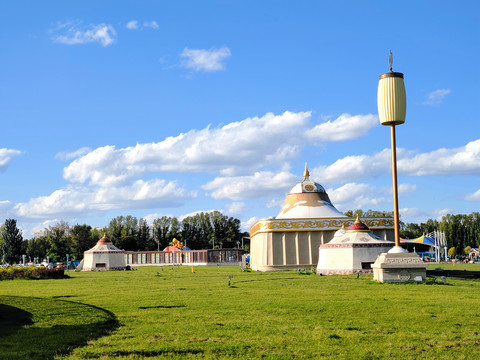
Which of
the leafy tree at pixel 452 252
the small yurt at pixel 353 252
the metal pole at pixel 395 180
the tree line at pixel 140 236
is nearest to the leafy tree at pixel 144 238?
the tree line at pixel 140 236

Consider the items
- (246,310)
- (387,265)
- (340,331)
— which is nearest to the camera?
(340,331)

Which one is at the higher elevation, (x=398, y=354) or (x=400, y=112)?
(x=400, y=112)

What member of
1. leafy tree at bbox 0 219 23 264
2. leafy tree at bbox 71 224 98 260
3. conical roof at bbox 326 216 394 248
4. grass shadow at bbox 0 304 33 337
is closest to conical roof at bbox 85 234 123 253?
leafy tree at bbox 0 219 23 264

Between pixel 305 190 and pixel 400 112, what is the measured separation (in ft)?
106

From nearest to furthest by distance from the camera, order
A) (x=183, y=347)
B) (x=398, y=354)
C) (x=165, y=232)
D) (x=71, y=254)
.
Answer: (x=398, y=354), (x=183, y=347), (x=71, y=254), (x=165, y=232)

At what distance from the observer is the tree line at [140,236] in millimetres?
119750

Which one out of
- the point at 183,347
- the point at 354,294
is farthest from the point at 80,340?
the point at 354,294

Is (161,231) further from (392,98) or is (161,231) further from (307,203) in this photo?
(392,98)

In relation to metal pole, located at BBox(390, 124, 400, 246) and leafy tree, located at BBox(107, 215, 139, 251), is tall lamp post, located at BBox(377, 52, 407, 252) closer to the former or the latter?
metal pole, located at BBox(390, 124, 400, 246)

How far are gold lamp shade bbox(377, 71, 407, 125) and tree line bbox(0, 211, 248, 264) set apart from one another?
96.0 metres

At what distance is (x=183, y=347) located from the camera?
12344mm

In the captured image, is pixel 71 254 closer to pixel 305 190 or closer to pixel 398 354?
pixel 305 190

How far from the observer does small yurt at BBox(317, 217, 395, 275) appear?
44.0 meters

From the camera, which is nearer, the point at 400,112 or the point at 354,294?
the point at 354,294
